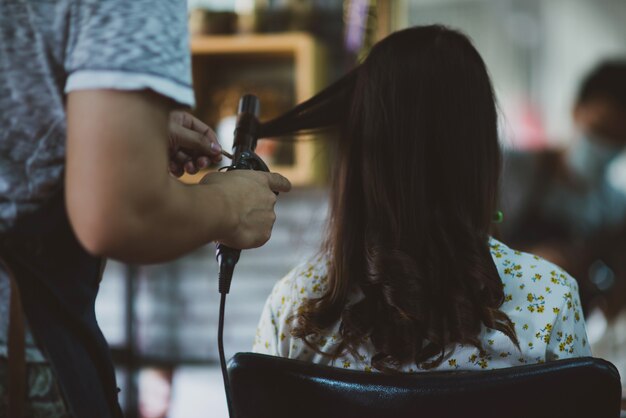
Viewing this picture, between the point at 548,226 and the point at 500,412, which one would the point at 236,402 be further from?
the point at 548,226

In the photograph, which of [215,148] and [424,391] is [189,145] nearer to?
[215,148]

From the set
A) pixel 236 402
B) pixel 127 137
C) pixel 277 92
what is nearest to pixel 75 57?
pixel 127 137

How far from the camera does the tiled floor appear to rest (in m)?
3.18

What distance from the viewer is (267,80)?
3.10 metres

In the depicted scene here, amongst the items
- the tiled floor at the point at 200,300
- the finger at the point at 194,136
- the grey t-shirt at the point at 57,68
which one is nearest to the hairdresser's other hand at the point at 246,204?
the grey t-shirt at the point at 57,68

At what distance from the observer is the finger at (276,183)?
2.65ft

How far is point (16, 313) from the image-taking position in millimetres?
663

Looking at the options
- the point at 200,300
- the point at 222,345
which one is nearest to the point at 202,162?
the point at 222,345

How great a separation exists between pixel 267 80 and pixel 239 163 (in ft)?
7.52

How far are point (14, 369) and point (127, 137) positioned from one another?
0.25 meters

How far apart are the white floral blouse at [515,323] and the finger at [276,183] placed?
324mm

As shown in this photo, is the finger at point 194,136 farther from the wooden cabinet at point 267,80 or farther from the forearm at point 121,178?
the wooden cabinet at point 267,80

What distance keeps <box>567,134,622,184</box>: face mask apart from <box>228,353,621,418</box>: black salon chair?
2229 millimetres

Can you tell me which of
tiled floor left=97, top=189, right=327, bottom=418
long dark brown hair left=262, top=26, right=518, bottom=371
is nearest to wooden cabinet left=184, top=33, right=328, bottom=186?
tiled floor left=97, top=189, right=327, bottom=418
